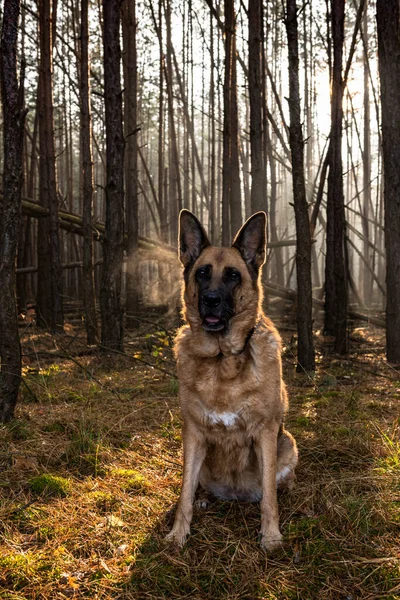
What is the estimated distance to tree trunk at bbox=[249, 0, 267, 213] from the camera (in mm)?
9883

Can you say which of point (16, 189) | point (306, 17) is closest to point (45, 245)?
point (16, 189)

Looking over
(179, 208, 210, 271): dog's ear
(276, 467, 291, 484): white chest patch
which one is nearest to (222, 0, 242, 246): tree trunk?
(179, 208, 210, 271): dog's ear

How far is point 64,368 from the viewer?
8.45 metres

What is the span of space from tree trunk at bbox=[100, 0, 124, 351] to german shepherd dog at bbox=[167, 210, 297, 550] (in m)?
5.05

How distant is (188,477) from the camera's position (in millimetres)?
3338

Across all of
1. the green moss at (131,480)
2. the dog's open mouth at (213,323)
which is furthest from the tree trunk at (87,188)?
the dog's open mouth at (213,323)

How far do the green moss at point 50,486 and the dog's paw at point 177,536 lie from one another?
903 millimetres

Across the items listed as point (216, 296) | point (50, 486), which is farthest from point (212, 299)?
point (50, 486)

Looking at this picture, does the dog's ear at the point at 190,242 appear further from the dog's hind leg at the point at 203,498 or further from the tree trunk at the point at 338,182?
the tree trunk at the point at 338,182

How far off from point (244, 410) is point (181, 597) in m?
1.12

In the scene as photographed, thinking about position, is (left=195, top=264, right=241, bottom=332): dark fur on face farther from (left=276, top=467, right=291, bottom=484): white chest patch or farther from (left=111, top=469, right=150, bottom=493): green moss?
(left=111, top=469, right=150, bottom=493): green moss

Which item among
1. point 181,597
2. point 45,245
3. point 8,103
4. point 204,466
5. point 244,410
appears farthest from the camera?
point 45,245

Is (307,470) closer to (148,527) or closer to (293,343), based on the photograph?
(148,527)

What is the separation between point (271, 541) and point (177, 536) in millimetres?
588
